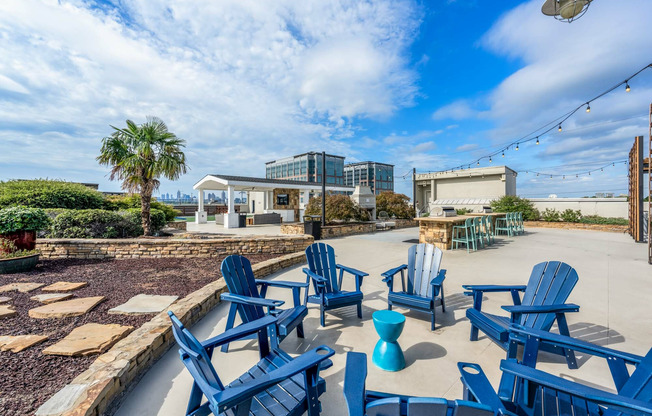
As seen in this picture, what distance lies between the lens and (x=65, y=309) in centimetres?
310

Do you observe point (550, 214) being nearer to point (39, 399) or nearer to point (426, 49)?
point (426, 49)

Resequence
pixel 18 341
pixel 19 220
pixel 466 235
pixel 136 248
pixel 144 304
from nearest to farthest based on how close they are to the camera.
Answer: pixel 18 341 → pixel 144 304 → pixel 19 220 → pixel 136 248 → pixel 466 235

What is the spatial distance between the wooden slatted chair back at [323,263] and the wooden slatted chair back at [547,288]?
198 centimetres

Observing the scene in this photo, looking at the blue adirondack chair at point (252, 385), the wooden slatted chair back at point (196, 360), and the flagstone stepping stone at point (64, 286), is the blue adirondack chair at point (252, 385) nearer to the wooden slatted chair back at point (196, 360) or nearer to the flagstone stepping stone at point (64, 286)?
the wooden slatted chair back at point (196, 360)

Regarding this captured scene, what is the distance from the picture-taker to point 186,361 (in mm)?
1334

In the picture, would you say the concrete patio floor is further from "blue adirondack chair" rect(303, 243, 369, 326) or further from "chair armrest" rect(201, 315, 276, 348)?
"chair armrest" rect(201, 315, 276, 348)

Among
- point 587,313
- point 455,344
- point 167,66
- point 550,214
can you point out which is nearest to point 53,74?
point 167,66

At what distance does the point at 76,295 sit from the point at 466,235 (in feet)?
26.1

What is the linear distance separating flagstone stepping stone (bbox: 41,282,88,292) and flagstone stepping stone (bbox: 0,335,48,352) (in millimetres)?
1521

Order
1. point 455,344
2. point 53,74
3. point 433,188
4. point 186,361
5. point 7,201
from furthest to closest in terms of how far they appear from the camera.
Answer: point 433,188
point 7,201
point 53,74
point 455,344
point 186,361

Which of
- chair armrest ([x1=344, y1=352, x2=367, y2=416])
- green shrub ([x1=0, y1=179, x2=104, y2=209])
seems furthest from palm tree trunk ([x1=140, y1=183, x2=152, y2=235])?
chair armrest ([x1=344, y1=352, x2=367, y2=416])

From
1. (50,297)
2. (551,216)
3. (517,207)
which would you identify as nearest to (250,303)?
(50,297)

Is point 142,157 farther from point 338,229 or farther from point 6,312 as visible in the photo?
point 338,229

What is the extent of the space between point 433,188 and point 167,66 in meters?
24.8
